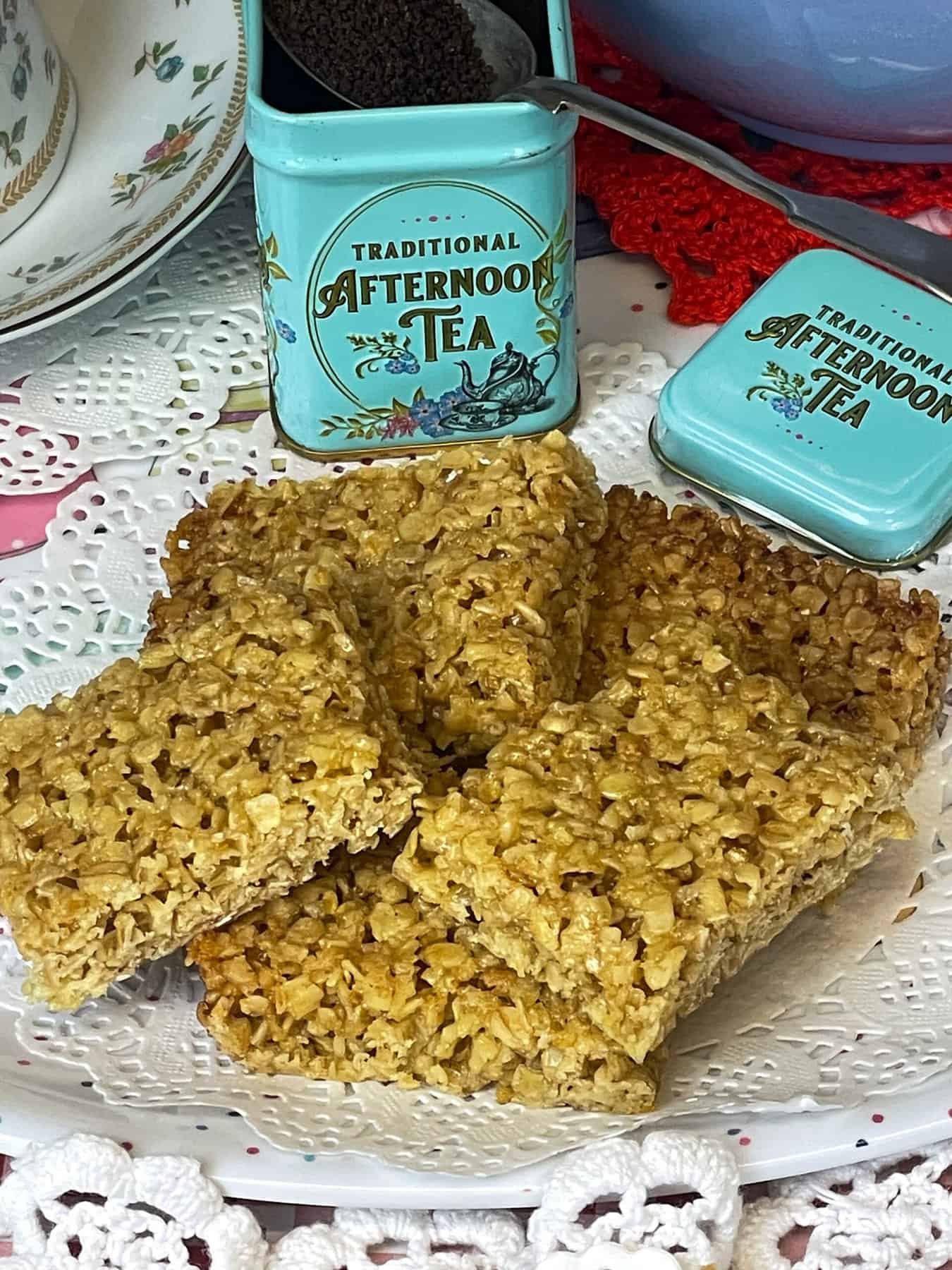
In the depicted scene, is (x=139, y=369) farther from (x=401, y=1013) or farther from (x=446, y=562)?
(x=401, y=1013)

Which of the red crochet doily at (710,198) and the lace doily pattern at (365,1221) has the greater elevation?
the red crochet doily at (710,198)

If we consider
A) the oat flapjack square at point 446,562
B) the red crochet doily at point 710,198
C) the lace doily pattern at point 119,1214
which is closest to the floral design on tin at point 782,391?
the red crochet doily at point 710,198

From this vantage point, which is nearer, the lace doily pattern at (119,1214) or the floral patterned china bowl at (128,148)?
the lace doily pattern at (119,1214)

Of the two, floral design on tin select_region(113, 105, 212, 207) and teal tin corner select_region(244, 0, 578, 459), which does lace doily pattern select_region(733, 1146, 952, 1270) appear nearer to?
teal tin corner select_region(244, 0, 578, 459)

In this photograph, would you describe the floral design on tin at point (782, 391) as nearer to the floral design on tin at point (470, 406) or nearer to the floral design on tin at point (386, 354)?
the floral design on tin at point (470, 406)

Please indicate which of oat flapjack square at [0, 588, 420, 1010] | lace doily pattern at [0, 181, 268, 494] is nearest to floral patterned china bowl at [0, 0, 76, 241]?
lace doily pattern at [0, 181, 268, 494]

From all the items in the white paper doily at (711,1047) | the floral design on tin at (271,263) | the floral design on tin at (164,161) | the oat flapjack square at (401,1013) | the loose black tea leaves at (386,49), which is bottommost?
the white paper doily at (711,1047)
